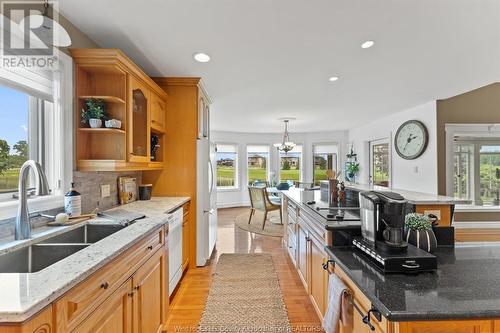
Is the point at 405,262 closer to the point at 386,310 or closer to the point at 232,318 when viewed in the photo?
the point at 386,310

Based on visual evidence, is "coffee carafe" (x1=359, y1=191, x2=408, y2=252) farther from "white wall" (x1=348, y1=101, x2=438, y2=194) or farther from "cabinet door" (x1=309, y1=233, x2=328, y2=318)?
"white wall" (x1=348, y1=101, x2=438, y2=194)

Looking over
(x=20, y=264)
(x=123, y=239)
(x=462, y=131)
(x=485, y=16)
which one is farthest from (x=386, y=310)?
(x=462, y=131)

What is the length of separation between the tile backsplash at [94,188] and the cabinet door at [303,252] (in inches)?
75.0

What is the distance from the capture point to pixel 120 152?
2.14m

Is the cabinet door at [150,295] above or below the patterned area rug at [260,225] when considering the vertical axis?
above


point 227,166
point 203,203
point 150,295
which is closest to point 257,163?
point 227,166

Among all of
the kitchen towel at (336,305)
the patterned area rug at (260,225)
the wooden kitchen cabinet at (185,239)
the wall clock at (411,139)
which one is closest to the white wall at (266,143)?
the patterned area rug at (260,225)

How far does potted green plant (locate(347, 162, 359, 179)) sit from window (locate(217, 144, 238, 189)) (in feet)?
11.1

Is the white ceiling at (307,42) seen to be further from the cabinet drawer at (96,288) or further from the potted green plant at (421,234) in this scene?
the cabinet drawer at (96,288)

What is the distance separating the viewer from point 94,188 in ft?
7.20

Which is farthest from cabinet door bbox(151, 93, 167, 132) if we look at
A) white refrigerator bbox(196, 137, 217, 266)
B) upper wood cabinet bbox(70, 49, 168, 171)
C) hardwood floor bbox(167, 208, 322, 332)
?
hardwood floor bbox(167, 208, 322, 332)

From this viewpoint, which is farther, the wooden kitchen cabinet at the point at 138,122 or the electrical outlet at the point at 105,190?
the electrical outlet at the point at 105,190

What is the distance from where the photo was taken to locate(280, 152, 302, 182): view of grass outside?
27.0 ft

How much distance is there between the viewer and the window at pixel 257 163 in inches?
319
